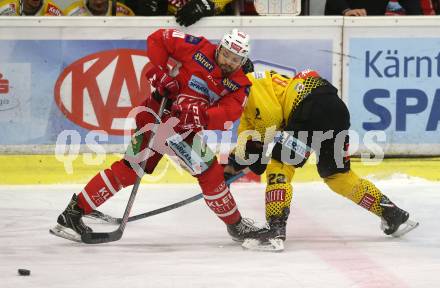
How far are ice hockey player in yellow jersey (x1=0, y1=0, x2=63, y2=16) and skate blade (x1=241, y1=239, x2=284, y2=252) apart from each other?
2.96 meters

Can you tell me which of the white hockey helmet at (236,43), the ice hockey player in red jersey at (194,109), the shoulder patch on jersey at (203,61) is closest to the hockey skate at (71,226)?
the ice hockey player in red jersey at (194,109)

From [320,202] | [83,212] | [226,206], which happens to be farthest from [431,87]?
[83,212]

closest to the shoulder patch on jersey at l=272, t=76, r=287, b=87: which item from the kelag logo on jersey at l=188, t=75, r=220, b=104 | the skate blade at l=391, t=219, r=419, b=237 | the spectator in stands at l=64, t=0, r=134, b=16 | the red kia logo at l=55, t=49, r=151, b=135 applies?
the kelag logo on jersey at l=188, t=75, r=220, b=104

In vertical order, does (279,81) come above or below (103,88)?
above

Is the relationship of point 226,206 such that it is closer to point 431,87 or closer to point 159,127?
point 159,127

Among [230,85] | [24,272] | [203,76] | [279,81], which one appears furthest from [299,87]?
[24,272]

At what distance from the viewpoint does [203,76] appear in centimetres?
546

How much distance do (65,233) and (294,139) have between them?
1.25 m

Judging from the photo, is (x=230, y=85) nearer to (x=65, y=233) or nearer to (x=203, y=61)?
(x=203, y=61)

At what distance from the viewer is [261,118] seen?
18.1ft

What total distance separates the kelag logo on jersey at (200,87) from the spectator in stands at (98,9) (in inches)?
92.1

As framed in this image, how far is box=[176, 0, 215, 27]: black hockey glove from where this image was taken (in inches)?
285

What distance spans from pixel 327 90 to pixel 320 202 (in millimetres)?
1274

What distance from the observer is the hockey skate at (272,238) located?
536 cm
